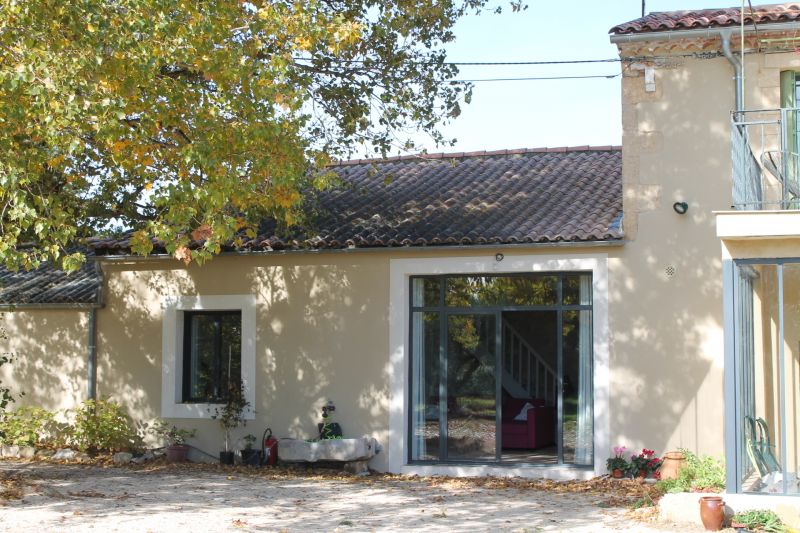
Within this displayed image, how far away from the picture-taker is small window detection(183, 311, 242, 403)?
16.4 meters

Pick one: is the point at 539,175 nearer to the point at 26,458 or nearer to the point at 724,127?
the point at 724,127

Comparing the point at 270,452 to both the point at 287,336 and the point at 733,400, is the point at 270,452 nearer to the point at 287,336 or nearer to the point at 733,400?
the point at 287,336

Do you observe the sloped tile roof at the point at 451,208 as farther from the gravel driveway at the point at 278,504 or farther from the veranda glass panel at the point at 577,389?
the gravel driveway at the point at 278,504

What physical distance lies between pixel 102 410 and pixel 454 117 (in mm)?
7016

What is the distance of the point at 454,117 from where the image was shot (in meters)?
15.3

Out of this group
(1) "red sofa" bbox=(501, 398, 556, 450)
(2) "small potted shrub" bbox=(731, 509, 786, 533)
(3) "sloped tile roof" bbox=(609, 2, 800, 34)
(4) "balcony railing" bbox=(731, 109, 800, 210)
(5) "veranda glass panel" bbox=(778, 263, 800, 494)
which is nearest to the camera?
(2) "small potted shrub" bbox=(731, 509, 786, 533)

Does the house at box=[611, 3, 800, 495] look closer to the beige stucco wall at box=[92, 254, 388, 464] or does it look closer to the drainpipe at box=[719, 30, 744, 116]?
the drainpipe at box=[719, 30, 744, 116]

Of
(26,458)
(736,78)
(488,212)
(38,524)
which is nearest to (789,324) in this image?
(736,78)

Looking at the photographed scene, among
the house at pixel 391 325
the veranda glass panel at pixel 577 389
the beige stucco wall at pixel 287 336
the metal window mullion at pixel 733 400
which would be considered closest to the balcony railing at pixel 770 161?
the metal window mullion at pixel 733 400

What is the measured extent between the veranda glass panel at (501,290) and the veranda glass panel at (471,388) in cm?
24

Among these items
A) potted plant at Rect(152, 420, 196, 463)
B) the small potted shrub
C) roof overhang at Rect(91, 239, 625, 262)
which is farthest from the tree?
the small potted shrub

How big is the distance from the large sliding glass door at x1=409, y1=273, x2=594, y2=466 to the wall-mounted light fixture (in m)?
1.53

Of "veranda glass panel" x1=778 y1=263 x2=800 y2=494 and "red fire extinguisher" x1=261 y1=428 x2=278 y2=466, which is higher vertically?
"veranda glass panel" x1=778 y1=263 x2=800 y2=494

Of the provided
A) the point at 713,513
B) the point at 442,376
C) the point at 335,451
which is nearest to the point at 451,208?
the point at 442,376
